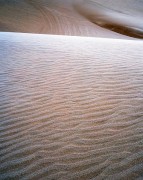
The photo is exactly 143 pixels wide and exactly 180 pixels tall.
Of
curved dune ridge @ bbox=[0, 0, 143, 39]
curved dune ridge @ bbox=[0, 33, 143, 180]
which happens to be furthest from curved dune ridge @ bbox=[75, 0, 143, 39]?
curved dune ridge @ bbox=[0, 33, 143, 180]

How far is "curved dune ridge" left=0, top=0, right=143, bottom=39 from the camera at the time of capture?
11.6 metres

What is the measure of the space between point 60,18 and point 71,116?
36.6 feet

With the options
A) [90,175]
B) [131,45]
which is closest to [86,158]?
[90,175]

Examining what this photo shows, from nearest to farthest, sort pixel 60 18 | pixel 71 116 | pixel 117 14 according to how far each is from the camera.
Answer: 1. pixel 71 116
2. pixel 60 18
3. pixel 117 14

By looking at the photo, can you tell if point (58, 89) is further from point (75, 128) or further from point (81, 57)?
point (81, 57)

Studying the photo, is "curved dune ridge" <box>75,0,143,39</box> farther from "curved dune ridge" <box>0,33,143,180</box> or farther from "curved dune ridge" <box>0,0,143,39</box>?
"curved dune ridge" <box>0,33,143,180</box>

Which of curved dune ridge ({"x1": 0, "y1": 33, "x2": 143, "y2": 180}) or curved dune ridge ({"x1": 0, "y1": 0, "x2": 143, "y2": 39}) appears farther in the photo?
curved dune ridge ({"x1": 0, "y1": 0, "x2": 143, "y2": 39})

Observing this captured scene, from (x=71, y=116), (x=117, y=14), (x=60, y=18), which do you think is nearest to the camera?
(x=71, y=116)

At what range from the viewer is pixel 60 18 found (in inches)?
524

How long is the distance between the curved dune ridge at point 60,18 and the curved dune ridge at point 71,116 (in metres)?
6.35

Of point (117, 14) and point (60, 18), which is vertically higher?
point (117, 14)

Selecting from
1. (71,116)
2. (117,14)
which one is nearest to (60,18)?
(117,14)

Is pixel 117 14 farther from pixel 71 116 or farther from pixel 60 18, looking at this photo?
pixel 71 116

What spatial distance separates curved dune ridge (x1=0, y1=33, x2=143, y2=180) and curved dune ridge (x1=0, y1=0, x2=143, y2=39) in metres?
6.35
